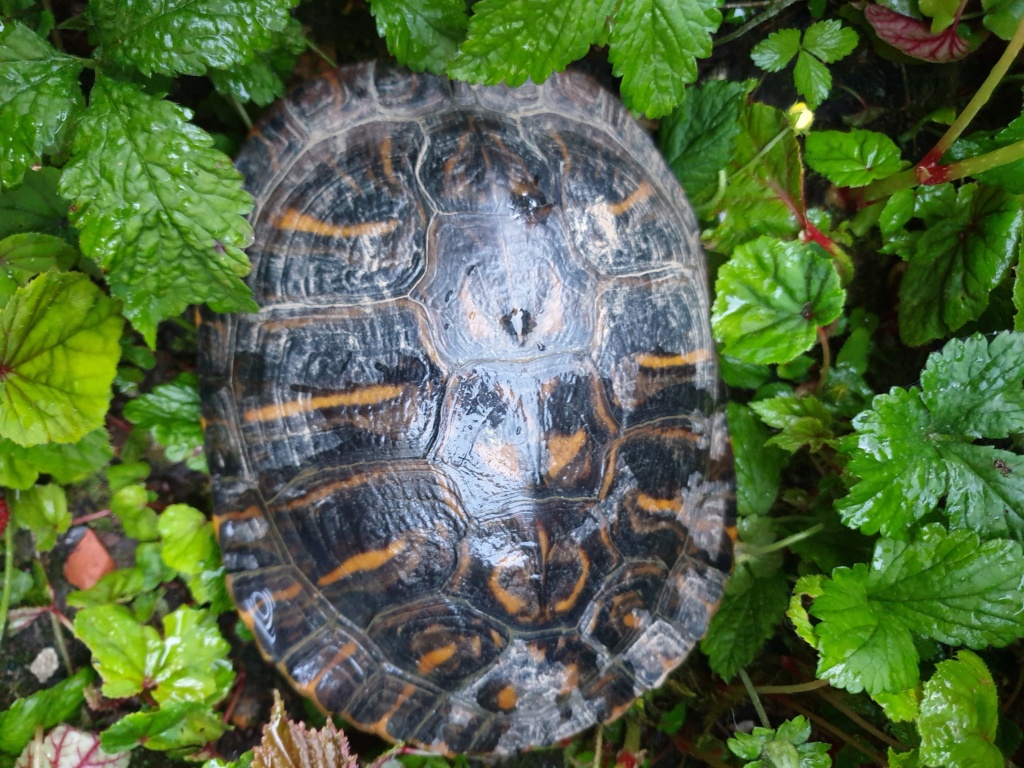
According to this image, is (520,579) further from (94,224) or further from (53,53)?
(53,53)

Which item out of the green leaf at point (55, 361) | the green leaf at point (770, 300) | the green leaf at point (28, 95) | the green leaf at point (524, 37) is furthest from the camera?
the green leaf at point (770, 300)

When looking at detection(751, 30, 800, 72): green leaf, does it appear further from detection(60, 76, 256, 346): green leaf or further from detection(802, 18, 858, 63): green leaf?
detection(60, 76, 256, 346): green leaf

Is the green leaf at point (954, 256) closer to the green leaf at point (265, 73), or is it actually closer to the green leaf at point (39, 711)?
the green leaf at point (265, 73)

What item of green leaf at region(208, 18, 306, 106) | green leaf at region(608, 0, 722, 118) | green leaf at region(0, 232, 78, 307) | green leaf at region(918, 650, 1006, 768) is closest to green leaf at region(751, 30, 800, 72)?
green leaf at region(608, 0, 722, 118)

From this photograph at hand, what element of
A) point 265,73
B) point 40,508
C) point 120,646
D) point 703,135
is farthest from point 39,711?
point 703,135

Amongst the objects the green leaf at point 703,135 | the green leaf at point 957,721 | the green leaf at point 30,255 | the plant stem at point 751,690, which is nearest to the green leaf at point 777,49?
the green leaf at point 703,135

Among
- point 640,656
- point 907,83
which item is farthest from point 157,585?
point 907,83

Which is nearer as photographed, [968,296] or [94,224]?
[94,224]
